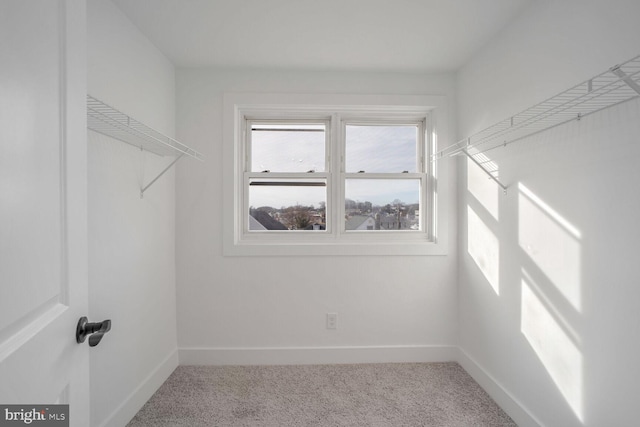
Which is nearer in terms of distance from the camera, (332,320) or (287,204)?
(332,320)

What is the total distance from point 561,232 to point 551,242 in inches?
3.1

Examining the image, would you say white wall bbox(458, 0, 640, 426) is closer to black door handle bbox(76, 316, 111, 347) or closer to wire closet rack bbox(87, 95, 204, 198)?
black door handle bbox(76, 316, 111, 347)

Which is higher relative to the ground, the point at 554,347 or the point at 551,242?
the point at 551,242

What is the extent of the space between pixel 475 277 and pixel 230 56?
7.81 feet

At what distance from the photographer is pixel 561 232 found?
1452 mm

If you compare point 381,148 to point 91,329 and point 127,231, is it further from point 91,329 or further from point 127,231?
point 91,329

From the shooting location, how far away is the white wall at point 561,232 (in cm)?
118

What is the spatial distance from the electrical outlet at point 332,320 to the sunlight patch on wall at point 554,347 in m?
1.25

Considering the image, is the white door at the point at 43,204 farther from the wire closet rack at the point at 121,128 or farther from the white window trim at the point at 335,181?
the white window trim at the point at 335,181

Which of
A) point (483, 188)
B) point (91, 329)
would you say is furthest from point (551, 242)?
point (91, 329)

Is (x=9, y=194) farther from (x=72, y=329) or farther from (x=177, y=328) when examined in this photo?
(x=177, y=328)

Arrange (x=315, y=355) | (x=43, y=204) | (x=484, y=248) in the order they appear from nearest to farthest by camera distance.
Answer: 1. (x=43, y=204)
2. (x=484, y=248)
3. (x=315, y=355)

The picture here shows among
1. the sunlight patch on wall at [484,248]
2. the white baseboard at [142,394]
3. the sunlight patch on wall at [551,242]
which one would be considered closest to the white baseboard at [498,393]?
the sunlight patch on wall at [484,248]

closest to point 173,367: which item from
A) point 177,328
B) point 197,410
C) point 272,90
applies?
point 177,328
